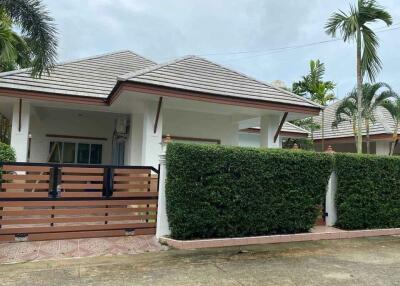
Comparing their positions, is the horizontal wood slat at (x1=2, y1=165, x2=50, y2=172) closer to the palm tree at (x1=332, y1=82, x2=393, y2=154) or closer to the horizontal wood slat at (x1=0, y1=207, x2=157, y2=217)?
the horizontal wood slat at (x1=0, y1=207, x2=157, y2=217)

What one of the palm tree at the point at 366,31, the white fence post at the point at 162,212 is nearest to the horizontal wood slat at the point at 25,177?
the white fence post at the point at 162,212

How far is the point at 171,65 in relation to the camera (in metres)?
11.2

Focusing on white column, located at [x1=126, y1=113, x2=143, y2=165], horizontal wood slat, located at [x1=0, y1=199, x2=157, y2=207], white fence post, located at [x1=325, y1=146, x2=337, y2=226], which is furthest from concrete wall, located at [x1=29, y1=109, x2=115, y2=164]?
white fence post, located at [x1=325, y1=146, x2=337, y2=226]

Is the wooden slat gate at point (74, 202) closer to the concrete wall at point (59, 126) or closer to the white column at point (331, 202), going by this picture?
the white column at point (331, 202)

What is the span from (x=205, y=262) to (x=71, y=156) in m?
9.89

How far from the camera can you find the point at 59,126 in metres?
14.6

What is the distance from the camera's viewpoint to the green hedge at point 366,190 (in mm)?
9383

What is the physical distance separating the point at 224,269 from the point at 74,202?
3.48 metres

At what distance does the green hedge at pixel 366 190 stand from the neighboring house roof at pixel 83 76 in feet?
24.8

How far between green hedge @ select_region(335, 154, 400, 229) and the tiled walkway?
4.80m

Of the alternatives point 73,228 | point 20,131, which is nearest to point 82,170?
point 73,228

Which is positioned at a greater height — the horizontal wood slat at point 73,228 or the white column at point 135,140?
the white column at point 135,140

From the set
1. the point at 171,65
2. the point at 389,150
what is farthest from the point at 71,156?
the point at 389,150

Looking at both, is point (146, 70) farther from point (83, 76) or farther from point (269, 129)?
point (269, 129)
